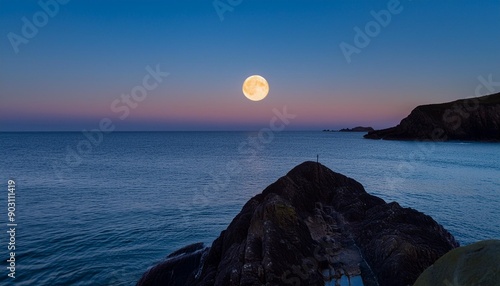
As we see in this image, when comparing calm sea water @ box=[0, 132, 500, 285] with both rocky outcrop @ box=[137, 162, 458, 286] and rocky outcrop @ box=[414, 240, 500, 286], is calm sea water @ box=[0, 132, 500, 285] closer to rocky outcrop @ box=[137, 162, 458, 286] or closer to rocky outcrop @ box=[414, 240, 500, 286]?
rocky outcrop @ box=[137, 162, 458, 286]

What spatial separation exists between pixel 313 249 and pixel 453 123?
194229mm

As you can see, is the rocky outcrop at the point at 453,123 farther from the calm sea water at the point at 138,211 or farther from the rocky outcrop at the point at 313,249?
the rocky outcrop at the point at 313,249

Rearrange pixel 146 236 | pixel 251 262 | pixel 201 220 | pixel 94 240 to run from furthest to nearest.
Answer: pixel 201 220 → pixel 146 236 → pixel 94 240 → pixel 251 262

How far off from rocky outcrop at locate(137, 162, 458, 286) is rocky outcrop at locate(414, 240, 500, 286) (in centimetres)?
605

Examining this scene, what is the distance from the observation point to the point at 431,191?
44.4 meters

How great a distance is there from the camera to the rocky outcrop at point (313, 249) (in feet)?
43.2

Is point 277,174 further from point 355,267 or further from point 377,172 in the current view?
point 355,267

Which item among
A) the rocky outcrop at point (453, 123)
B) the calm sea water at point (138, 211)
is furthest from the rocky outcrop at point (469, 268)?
the rocky outcrop at point (453, 123)

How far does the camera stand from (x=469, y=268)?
688 cm

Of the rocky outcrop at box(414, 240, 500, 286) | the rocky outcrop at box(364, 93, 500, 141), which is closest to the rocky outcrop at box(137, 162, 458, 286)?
the rocky outcrop at box(414, 240, 500, 286)

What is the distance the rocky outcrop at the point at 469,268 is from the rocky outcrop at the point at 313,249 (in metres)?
6.05

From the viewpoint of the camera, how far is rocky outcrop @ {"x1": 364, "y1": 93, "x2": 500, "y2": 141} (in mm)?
154750

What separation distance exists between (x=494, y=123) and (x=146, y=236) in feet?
594

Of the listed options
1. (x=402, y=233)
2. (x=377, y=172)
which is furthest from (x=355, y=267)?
(x=377, y=172)
